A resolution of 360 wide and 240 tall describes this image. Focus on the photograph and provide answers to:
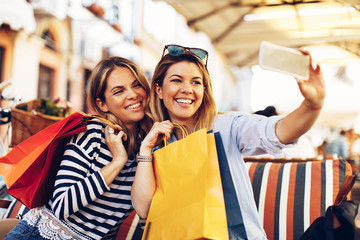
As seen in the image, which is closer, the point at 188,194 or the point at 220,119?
the point at 188,194

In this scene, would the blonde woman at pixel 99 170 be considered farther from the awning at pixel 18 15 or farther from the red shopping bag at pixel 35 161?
the awning at pixel 18 15

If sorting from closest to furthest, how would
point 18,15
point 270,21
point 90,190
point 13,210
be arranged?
point 90,190 < point 13,210 < point 18,15 < point 270,21

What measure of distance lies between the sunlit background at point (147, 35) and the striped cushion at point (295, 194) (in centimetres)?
321

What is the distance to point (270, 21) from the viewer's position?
6504mm

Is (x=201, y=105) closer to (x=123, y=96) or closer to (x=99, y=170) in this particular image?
(x=123, y=96)

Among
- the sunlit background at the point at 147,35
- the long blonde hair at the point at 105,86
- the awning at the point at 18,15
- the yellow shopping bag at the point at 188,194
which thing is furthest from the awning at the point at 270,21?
the yellow shopping bag at the point at 188,194

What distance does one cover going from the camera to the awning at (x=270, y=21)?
5.84 metres

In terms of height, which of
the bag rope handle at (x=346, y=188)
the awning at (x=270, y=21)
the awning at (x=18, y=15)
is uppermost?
the awning at (x=270, y=21)

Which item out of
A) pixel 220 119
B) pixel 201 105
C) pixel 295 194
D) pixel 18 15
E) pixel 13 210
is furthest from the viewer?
pixel 18 15

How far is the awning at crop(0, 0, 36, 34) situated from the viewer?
3791 mm

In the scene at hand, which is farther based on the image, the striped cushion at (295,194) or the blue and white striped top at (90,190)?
the striped cushion at (295,194)

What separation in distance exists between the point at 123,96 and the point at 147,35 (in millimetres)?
6902

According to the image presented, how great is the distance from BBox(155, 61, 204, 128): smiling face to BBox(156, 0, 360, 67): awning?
405 centimetres

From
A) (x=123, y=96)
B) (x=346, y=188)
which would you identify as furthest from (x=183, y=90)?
(x=346, y=188)
